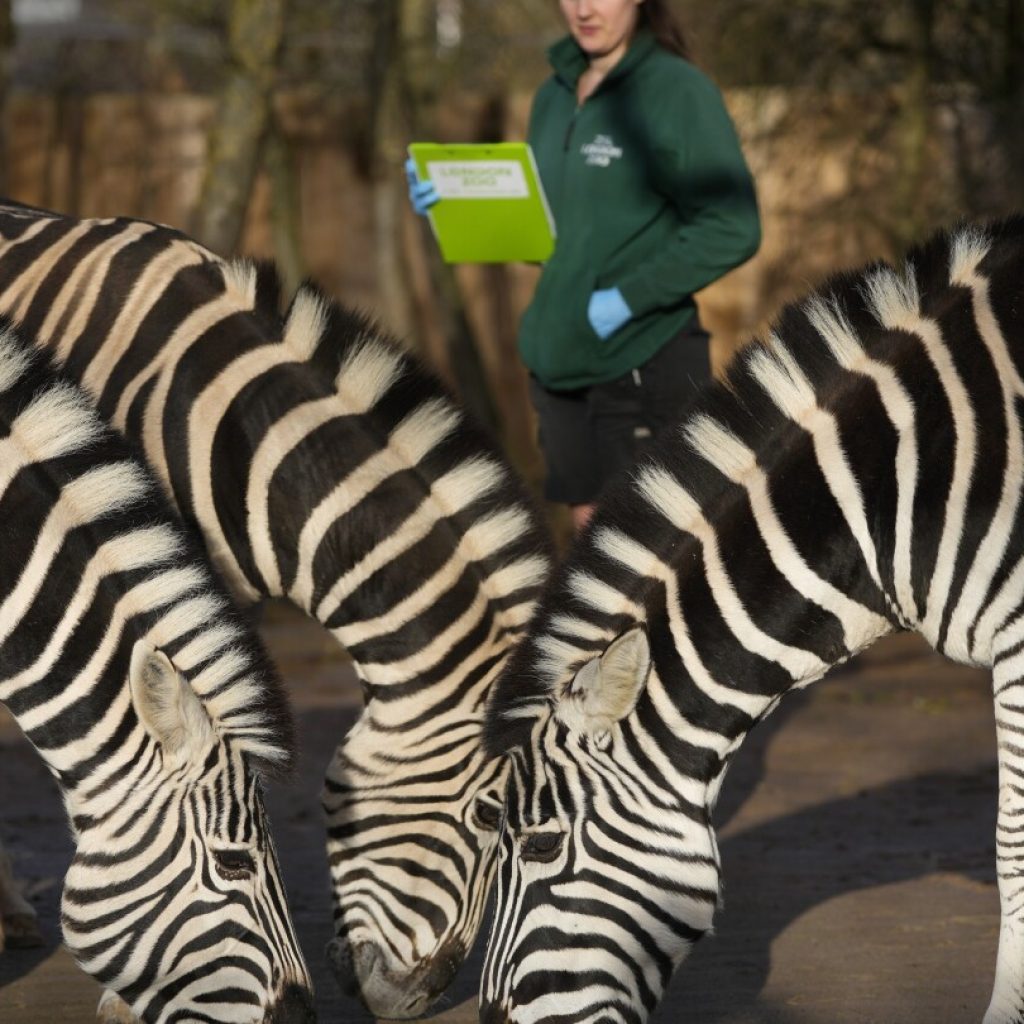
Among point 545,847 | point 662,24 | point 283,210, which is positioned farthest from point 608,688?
point 283,210

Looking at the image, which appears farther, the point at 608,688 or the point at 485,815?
the point at 485,815

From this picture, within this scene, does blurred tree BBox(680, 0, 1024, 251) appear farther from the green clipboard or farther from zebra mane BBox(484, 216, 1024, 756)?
zebra mane BBox(484, 216, 1024, 756)

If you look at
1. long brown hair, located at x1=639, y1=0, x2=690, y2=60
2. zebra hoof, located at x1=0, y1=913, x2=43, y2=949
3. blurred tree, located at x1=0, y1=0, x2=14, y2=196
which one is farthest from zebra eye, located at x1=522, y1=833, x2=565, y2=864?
blurred tree, located at x1=0, y1=0, x2=14, y2=196

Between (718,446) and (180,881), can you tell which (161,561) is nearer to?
(180,881)

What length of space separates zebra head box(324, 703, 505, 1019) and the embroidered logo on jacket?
6.39 ft

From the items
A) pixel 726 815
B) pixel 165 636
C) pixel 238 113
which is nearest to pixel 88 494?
pixel 165 636

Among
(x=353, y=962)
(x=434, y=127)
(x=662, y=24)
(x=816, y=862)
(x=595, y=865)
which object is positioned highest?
(x=662, y=24)

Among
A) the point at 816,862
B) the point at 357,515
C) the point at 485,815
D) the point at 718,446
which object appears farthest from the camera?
the point at 816,862

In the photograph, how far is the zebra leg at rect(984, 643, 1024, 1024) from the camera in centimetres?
354

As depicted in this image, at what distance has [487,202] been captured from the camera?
516 cm

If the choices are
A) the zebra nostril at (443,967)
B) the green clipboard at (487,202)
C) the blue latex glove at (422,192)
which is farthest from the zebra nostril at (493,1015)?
the blue latex glove at (422,192)

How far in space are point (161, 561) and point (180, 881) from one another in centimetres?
66

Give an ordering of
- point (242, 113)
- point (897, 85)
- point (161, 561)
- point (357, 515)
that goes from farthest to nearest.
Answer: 1. point (897, 85)
2. point (242, 113)
3. point (357, 515)
4. point (161, 561)

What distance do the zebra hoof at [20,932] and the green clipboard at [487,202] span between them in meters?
2.32
